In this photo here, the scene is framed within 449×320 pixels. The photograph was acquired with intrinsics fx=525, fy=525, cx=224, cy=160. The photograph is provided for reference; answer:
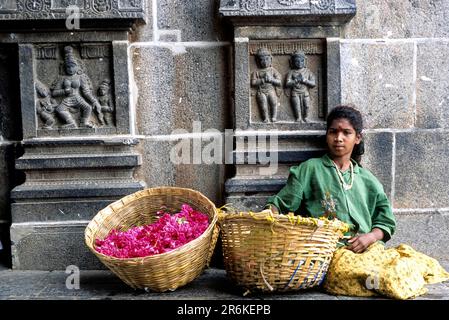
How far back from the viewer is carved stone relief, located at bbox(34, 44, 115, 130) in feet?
12.4

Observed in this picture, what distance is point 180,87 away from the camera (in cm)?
390

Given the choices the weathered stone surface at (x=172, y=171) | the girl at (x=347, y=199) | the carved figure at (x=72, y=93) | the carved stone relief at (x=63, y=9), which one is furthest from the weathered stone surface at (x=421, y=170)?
the carved figure at (x=72, y=93)

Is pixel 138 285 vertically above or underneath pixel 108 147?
underneath

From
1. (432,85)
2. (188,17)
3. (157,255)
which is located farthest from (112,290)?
(432,85)

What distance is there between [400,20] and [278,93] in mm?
1070

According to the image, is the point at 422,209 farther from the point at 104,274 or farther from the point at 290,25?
the point at 104,274

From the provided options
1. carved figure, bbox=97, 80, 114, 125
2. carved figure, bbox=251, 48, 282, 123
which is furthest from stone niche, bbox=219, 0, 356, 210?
carved figure, bbox=97, 80, 114, 125

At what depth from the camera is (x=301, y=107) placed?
3844 millimetres

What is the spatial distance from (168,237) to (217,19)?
1722 mm

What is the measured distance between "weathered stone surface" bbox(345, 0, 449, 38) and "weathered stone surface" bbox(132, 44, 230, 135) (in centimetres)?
102

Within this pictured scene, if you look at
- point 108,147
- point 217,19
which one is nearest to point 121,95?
point 108,147

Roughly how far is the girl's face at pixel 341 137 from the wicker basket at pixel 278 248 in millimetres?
632

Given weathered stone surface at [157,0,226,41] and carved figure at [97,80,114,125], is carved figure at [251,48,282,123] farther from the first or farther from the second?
carved figure at [97,80,114,125]

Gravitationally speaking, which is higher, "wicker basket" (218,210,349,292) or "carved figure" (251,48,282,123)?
"carved figure" (251,48,282,123)
